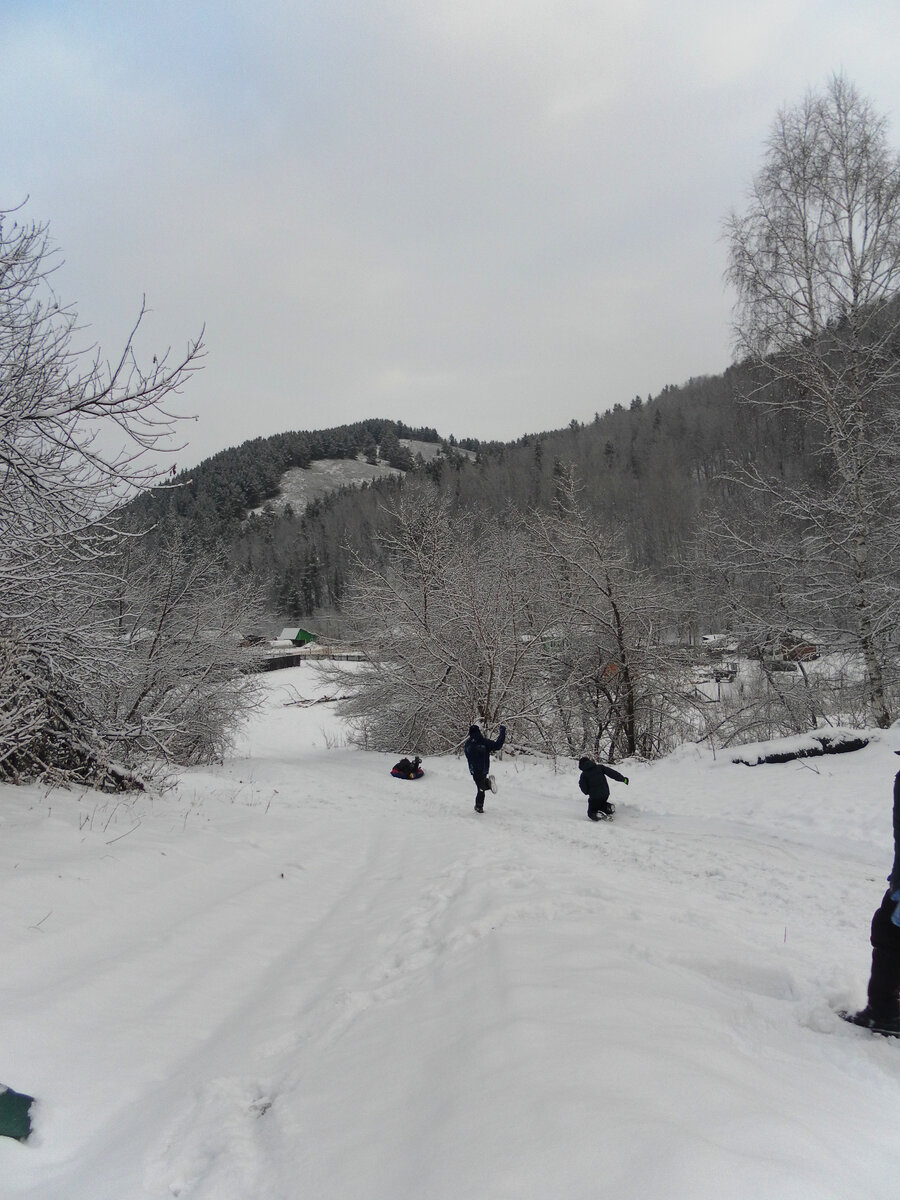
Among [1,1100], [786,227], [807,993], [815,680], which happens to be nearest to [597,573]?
[815,680]

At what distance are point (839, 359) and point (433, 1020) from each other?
14201 millimetres

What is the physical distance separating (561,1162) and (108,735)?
304 inches

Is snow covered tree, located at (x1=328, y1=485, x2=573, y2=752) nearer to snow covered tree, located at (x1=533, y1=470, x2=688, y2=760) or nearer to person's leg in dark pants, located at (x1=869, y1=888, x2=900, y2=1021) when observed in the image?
snow covered tree, located at (x1=533, y1=470, x2=688, y2=760)

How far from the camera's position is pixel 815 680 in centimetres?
1416

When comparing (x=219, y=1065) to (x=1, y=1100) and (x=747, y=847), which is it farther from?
(x=747, y=847)

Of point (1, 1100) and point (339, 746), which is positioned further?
point (339, 746)

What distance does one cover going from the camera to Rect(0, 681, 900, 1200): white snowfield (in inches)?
80.3

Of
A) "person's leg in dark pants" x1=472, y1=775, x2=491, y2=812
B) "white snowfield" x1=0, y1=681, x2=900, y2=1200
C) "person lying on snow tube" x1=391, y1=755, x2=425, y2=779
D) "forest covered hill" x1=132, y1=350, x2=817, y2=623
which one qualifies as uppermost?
"forest covered hill" x1=132, y1=350, x2=817, y2=623

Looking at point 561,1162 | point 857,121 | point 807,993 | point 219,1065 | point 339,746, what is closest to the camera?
point 561,1162

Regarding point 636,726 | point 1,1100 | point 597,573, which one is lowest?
point 636,726

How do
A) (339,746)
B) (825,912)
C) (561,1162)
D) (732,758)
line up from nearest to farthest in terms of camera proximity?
(561,1162), (825,912), (732,758), (339,746)

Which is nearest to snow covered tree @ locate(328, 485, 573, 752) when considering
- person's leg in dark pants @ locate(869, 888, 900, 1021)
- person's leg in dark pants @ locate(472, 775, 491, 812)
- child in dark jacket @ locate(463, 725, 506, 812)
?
child in dark jacket @ locate(463, 725, 506, 812)

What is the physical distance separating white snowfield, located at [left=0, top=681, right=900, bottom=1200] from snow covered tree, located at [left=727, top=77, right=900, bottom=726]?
6.02 m

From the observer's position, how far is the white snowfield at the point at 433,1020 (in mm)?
2039
